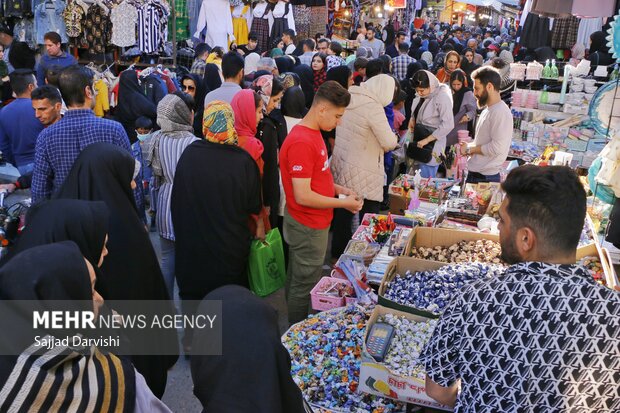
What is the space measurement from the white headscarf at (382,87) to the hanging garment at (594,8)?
1.88 m

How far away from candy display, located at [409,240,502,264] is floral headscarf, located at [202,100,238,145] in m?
1.35

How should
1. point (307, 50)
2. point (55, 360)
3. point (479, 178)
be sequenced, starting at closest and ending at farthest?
point (55, 360)
point (479, 178)
point (307, 50)

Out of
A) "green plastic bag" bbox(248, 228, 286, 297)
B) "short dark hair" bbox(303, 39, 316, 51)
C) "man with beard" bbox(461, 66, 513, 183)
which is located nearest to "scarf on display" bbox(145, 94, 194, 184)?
"green plastic bag" bbox(248, 228, 286, 297)

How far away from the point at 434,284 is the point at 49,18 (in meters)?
7.63

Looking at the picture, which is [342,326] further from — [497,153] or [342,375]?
[497,153]

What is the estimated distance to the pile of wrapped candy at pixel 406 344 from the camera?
7.66 feet

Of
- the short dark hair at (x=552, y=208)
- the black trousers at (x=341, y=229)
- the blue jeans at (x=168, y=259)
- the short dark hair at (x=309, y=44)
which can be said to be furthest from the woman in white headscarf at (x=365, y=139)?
the short dark hair at (x=309, y=44)

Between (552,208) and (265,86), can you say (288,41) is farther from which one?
(552,208)

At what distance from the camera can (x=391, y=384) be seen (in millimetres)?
2301

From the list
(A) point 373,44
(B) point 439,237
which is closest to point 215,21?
(A) point 373,44

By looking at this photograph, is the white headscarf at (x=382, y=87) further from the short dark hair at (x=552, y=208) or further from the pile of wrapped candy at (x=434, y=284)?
the short dark hair at (x=552, y=208)

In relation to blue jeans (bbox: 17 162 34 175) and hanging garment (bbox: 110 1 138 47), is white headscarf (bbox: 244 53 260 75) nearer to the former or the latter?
hanging garment (bbox: 110 1 138 47)

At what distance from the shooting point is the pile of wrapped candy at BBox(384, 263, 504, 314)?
276 cm

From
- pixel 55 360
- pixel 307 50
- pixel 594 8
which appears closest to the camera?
pixel 55 360
